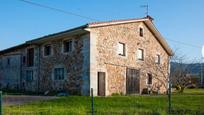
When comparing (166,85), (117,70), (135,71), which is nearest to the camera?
(117,70)

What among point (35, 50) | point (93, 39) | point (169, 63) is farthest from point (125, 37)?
point (169, 63)

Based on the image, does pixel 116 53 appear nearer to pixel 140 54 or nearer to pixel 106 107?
pixel 140 54

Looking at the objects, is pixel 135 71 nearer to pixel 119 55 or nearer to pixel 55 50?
pixel 119 55

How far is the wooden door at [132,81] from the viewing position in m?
29.9

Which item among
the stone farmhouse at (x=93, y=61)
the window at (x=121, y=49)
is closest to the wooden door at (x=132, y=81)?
the stone farmhouse at (x=93, y=61)

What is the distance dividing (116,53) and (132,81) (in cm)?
319

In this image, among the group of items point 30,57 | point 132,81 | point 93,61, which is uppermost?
point 30,57

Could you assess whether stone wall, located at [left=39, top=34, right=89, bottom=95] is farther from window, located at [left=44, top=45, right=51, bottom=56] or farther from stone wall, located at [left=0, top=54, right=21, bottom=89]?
stone wall, located at [left=0, top=54, right=21, bottom=89]

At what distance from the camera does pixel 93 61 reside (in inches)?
1024

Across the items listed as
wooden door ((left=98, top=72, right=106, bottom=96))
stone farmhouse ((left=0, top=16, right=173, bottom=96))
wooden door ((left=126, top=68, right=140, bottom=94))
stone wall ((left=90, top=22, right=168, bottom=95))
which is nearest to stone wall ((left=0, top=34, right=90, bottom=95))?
stone farmhouse ((left=0, top=16, right=173, bottom=96))

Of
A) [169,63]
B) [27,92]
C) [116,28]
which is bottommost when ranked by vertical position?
[27,92]

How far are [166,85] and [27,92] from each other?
13.7 metres

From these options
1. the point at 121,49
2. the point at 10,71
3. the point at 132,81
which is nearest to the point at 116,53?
the point at 121,49

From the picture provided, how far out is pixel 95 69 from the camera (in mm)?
26156
